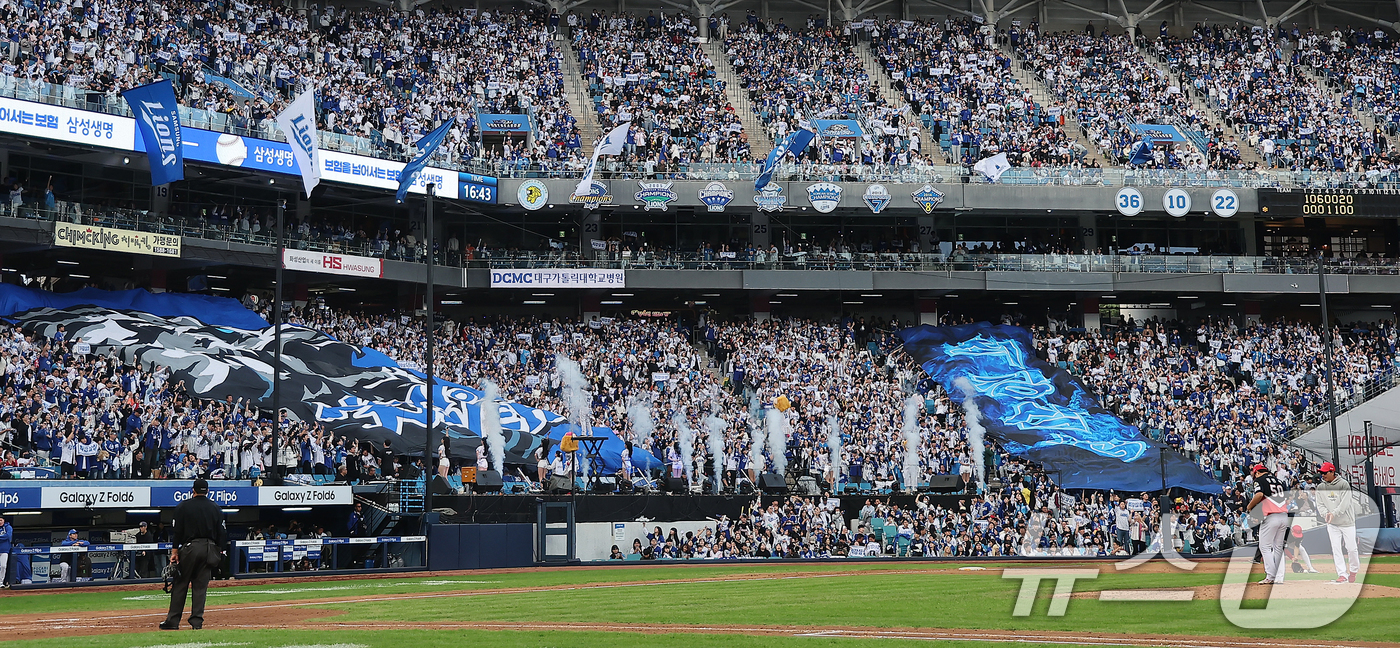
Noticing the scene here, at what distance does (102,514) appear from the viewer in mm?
30375

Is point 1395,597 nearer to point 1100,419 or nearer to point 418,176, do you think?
point 1100,419

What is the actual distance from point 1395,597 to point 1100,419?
29181 millimetres

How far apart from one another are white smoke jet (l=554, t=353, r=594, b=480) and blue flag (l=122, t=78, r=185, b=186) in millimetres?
13101

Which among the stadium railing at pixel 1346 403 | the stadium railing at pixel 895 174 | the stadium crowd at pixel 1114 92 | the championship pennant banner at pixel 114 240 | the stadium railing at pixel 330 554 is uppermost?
the stadium crowd at pixel 1114 92

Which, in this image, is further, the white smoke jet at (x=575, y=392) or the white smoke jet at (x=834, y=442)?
the white smoke jet at (x=575, y=392)

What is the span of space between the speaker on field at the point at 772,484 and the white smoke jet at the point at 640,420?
444 centimetres

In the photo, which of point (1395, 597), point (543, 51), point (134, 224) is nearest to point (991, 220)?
point (543, 51)

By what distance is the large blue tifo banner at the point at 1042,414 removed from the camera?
40031 mm

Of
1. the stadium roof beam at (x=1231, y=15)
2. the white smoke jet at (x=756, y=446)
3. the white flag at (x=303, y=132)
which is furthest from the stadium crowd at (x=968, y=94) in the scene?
the white flag at (x=303, y=132)

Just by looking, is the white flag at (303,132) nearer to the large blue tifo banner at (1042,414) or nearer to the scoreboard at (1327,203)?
the large blue tifo banner at (1042,414)

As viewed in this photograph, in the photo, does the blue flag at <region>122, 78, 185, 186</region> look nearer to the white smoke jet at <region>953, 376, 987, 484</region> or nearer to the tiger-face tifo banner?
the tiger-face tifo banner

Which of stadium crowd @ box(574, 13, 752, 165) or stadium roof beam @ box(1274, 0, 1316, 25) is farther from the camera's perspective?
stadium roof beam @ box(1274, 0, 1316, 25)

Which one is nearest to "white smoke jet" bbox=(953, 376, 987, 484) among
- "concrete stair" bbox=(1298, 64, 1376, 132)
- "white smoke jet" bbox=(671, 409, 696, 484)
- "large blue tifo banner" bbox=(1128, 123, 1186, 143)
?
"white smoke jet" bbox=(671, 409, 696, 484)

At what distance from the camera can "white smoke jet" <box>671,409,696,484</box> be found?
37812 mm
